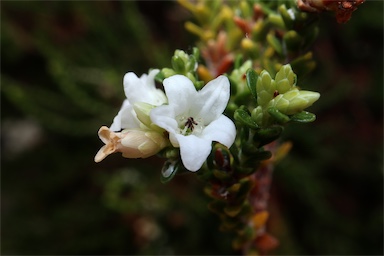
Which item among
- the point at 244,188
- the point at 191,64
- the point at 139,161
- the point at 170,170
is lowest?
the point at 139,161

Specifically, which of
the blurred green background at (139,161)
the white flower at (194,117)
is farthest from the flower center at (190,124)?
the blurred green background at (139,161)

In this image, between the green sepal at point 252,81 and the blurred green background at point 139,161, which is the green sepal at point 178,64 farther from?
the blurred green background at point 139,161

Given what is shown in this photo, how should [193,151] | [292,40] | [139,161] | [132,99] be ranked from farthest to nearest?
[139,161] < [292,40] < [132,99] < [193,151]

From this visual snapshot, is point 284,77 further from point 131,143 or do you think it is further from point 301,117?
point 131,143

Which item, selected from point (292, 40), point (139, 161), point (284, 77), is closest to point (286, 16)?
point (292, 40)

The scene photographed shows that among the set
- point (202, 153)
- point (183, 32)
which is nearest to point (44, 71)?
point (183, 32)

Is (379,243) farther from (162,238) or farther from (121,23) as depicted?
(121,23)

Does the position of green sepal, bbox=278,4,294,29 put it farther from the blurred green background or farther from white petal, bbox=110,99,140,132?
the blurred green background
